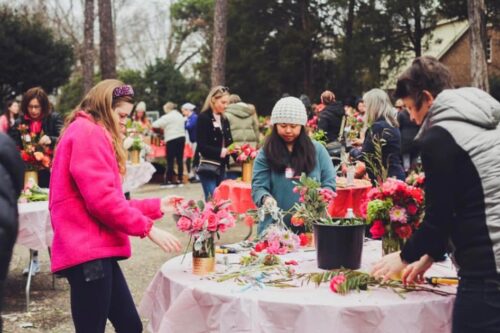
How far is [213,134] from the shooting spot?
7949 millimetres

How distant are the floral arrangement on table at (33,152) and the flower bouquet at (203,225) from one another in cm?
365

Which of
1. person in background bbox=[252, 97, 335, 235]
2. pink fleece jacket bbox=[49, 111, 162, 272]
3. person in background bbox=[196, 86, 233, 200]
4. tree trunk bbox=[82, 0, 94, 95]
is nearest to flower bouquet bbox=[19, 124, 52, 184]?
person in background bbox=[196, 86, 233, 200]

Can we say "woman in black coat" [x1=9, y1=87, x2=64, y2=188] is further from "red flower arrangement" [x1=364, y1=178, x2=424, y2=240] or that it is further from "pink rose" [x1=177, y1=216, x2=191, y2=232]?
"red flower arrangement" [x1=364, y1=178, x2=424, y2=240]

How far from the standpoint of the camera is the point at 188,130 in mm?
15141

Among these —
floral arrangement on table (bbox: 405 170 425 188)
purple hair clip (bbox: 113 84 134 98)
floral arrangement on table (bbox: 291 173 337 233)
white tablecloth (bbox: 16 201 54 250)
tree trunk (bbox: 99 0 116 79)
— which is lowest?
white tablecloth (bbox: 16 201 54 250)

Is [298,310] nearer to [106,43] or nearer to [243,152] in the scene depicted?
[243,152]

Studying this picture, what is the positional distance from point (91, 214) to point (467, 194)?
5.19 ft

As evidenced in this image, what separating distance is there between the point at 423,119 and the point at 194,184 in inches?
506

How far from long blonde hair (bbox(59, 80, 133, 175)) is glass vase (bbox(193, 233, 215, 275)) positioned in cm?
56

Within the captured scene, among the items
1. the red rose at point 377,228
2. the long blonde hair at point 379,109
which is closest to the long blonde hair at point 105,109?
the red rose at point 377,228

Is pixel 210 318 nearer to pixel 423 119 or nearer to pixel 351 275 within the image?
pixel 351 275

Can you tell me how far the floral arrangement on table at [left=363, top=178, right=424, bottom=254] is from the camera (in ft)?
9.50

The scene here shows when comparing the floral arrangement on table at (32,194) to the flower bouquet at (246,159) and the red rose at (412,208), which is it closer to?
the flower bouquet at (246,159)

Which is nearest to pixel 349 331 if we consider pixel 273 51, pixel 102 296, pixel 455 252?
pixel 455 252
